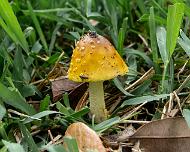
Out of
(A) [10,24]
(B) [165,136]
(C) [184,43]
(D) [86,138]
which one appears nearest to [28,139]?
(D) [86,138]

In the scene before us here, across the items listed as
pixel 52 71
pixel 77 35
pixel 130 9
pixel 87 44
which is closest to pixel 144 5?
pixel 130 9

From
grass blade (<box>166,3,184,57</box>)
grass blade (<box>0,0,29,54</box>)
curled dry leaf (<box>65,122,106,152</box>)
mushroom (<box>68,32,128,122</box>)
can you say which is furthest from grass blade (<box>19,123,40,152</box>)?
grass blade (<box>166,3,184,57</box>)

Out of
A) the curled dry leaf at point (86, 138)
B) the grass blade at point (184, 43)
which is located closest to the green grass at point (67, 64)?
the grass blade at point (184, 43)

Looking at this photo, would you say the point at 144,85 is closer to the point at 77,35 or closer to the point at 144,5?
the point at 77,35

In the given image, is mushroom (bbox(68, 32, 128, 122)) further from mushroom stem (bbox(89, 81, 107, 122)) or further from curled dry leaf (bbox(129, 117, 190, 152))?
curled dry leaf (bbox(129, 117, 190, 152))

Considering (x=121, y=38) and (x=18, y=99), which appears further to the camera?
(x=121, y=38)

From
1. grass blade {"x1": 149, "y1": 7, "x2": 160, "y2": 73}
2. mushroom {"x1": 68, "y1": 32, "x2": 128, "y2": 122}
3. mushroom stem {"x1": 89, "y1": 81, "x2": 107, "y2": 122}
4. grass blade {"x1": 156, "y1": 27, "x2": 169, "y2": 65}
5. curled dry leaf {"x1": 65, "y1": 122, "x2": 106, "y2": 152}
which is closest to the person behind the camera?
curled dry leaf {"x1": 65, "y1": 122, "x2": 106, "y2": 152}
